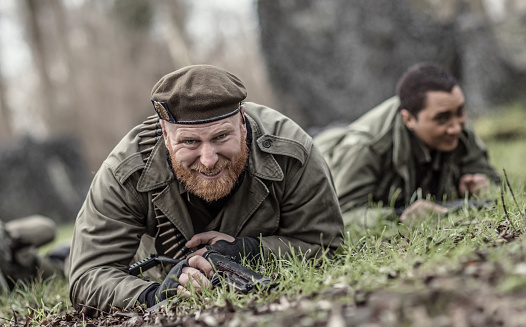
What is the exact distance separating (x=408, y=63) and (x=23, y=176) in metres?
8.12

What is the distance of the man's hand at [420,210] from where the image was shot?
4.33m

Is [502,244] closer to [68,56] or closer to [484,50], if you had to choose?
[484,50]

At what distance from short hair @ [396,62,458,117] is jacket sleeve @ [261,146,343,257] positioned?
5.71ft

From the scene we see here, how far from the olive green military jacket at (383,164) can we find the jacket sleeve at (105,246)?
1.97 metres

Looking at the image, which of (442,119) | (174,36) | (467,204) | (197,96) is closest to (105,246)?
(197,96)

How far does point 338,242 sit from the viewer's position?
12.5 feet

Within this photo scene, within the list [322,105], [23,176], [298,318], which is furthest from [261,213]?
[23,176]

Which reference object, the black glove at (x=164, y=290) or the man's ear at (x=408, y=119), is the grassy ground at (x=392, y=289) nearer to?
the black glove at (x=164, y=290)

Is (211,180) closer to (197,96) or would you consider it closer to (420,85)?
(197,96)

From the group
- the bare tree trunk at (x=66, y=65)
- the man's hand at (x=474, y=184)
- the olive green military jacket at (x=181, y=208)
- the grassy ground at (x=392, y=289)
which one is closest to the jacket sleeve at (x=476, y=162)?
the man's hand at (x=474, y=184)

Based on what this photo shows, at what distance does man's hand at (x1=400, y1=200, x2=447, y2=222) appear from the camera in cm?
433

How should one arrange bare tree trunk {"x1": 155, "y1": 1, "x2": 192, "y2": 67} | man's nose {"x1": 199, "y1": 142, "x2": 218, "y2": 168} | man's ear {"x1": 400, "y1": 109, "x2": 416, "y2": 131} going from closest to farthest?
man's nose {"x1": 199, "y1": 142, "x2": 218, "y2": 168}
man's ear {"x1": 400, "y1": 109, "x2": 416, "y2": 131}
bare tree trunk {"x1": 155, "y1": 1, "x2": 192, "y2": 67}

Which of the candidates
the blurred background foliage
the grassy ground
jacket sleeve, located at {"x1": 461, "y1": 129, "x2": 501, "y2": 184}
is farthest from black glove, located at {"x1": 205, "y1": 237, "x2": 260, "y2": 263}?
the blurred background foliage

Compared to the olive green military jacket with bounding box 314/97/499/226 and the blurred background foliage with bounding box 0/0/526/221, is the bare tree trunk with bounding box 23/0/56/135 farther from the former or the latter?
the olive green military jacket with bounding box 314/97/499/226
